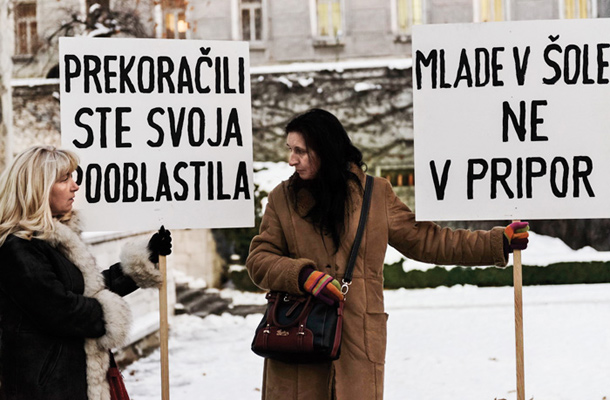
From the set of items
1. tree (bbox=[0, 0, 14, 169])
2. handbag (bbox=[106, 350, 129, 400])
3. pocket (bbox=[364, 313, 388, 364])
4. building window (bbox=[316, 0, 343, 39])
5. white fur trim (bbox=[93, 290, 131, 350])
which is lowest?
handbag (bbox=[106, 350, 129, 400])

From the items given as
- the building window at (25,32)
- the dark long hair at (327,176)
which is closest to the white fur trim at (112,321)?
the dark long hair at (327,176)

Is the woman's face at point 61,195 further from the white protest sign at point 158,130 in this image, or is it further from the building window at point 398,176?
the building window at point 398,176

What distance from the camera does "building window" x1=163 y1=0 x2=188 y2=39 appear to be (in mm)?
12242

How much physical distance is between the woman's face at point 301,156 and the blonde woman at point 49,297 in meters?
0.83

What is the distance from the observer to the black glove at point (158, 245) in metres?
3.29

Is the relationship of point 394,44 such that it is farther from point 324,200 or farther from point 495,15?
point 324,200

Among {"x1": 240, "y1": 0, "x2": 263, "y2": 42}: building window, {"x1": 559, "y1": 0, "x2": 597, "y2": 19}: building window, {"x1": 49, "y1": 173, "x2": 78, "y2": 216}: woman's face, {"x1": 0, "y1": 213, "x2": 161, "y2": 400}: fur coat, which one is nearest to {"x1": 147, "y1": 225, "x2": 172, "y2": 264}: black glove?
{"x1": 0, "y1": 213, "x2": 161, "y2": 400}: fur coat

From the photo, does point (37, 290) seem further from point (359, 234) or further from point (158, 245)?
point (359, 234)

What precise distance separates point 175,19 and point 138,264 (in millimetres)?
9671

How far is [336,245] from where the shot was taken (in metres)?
3.06

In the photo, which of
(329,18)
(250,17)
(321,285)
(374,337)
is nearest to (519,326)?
(374,337)

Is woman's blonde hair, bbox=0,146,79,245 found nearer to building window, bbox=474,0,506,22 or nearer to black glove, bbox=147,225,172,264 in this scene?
black glove, bbox=147,225,172,264

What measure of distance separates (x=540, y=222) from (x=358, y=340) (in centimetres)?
934

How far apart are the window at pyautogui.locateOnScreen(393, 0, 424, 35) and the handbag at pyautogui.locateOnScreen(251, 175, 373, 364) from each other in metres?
9.49
